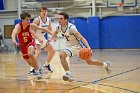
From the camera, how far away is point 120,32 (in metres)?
19.8

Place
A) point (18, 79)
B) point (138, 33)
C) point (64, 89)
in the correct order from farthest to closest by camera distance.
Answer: point (138, 33)
point (18, 79)
point (64, 89)

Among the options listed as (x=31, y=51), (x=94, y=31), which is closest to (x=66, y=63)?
(x=31, y=51)

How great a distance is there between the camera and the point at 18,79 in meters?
8.16

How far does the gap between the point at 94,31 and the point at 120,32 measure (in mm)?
1539

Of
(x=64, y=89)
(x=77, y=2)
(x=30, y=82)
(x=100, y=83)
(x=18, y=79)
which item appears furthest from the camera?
(x=77, y=2)

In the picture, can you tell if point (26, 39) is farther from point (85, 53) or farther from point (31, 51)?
point (85, 53)

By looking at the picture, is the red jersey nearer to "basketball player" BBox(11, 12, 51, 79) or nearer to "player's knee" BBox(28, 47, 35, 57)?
"basketball player" BBox(11, 12, 51, 79)

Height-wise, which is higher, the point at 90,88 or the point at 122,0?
the point at 122,0

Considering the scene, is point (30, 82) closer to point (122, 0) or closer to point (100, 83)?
point (100, 83)

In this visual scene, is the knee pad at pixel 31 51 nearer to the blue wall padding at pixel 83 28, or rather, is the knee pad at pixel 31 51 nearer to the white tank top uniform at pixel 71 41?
the white tank top uniform at pixel 71 41

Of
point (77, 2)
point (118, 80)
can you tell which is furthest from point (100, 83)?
point (77, 2)

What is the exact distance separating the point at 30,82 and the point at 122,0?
13.4 meters

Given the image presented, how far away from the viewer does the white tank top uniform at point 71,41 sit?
757 cm

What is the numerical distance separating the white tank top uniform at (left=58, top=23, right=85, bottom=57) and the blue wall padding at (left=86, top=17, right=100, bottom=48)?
1238 cm
